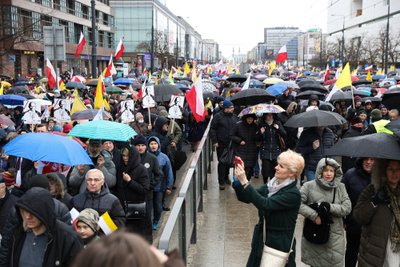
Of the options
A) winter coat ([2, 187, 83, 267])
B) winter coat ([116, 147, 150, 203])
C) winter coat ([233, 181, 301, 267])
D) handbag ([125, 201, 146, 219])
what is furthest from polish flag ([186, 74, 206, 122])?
winter coat ([2, 187, 83, 267])

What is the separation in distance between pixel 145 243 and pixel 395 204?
3.24 meters

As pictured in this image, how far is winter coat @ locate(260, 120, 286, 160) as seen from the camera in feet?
30.7

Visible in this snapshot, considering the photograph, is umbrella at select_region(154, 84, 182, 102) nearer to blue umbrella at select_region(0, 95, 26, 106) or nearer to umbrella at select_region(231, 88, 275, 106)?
blue umbrella at select_region(0, 95, 26, 106)

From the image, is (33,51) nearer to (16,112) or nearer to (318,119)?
(16,112)

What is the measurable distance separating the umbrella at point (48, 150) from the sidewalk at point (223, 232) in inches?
82.8

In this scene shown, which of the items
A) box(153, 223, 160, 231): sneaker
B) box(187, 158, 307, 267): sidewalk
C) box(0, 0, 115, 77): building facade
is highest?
box(0, 0, 115, 77): building facade

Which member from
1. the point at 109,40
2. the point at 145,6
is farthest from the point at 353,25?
the point at 109,40

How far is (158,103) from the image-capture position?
54.8 ft

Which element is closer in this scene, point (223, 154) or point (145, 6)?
point (223, 154)

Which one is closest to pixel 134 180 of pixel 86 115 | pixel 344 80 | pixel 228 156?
pixel 228 156

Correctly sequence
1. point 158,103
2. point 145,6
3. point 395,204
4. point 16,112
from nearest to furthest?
point 395,204, point 16,112, point 158,103, point 145,6

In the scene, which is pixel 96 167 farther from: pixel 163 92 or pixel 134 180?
pixel 163 92

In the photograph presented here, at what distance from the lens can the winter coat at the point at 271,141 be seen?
937cm

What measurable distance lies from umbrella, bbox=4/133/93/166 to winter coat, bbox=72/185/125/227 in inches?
16.9
